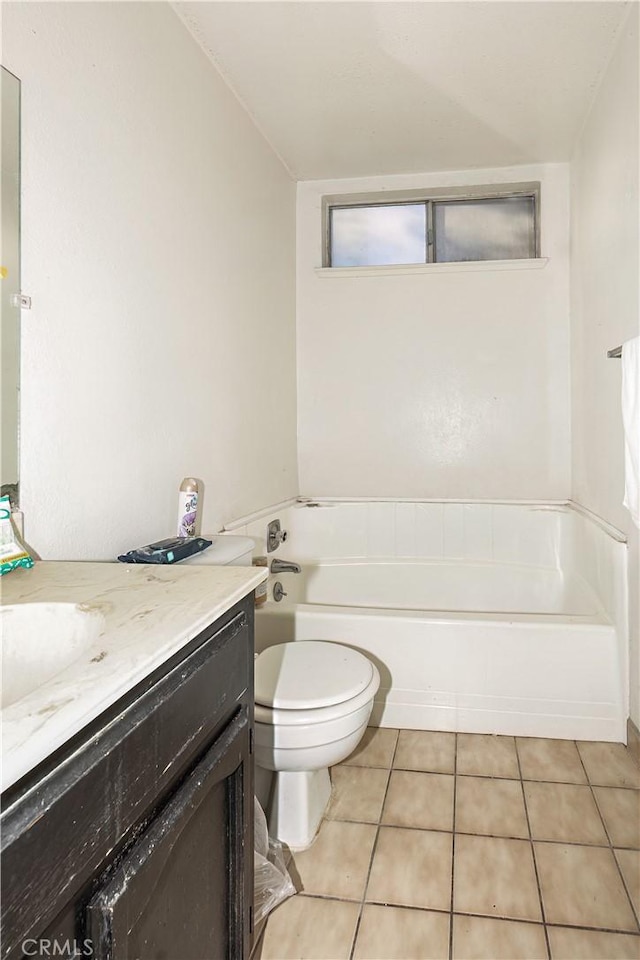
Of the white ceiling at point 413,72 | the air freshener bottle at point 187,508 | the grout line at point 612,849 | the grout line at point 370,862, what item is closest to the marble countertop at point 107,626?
A: the air freshener bottle at point 187,508

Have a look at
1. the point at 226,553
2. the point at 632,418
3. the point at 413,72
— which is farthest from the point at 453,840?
the point at 413,72

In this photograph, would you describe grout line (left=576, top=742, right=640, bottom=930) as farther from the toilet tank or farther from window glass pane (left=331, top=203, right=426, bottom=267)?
window glass pane (left=331, top=203, right=426, bottom=267)

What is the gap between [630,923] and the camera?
1.32m

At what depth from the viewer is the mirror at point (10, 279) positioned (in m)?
1.11

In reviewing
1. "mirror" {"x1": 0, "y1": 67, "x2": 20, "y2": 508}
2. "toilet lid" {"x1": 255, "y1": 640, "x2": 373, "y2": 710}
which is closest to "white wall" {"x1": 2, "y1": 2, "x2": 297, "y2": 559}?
"mirror" {"x1": 0, "y1": 67, "x2": 20, "y2": 508}

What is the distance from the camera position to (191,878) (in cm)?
81

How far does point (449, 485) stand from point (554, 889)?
210cm

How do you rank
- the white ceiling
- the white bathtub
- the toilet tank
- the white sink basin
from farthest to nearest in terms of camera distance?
1. the white bathtub
2. the white ceiling
3. the toilet tank
4. the white sink basin

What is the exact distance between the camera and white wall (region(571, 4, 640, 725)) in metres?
1.99

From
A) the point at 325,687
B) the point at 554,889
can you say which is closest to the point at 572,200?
the point at 325,687

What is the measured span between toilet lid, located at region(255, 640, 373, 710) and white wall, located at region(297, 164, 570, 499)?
1688mm

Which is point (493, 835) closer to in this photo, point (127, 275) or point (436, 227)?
point (127, 275)

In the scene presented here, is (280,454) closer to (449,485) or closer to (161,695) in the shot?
(449,485)

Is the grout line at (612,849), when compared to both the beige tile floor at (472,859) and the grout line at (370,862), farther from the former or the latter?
the grout line at (370,862)
